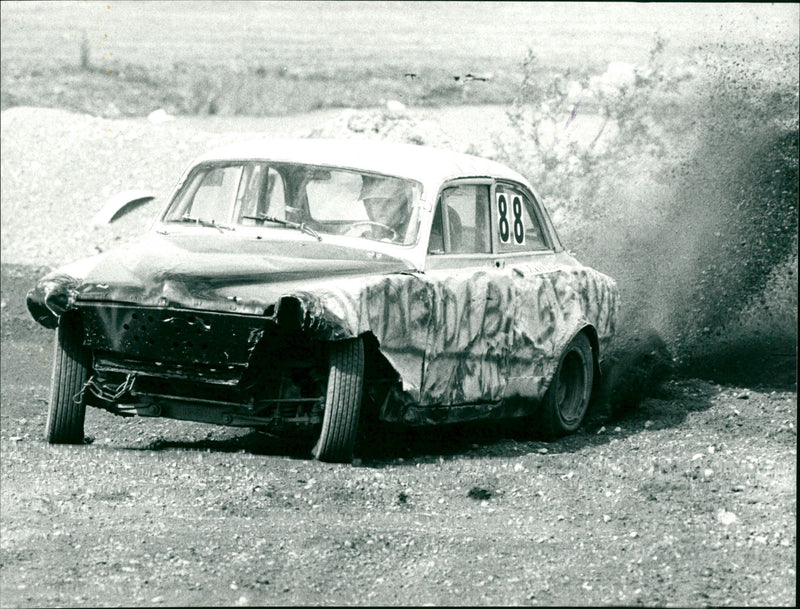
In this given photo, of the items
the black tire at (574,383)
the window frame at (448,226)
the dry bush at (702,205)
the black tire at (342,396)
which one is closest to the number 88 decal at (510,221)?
the window frame at (448,226)

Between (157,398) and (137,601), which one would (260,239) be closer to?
(157,398)

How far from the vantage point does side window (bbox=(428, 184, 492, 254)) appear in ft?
28.8

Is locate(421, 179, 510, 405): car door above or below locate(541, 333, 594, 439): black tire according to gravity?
above

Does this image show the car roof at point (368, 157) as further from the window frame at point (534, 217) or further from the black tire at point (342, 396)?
the black tire at point (342, 396)

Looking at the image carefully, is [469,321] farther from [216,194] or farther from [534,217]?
[216,194]

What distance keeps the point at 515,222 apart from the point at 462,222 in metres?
0.72

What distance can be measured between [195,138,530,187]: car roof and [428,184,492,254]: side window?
11cm

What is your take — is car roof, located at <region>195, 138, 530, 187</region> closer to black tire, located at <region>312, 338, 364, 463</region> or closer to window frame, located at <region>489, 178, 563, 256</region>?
window frame, located at <region>489, 178, 563, 256</region>

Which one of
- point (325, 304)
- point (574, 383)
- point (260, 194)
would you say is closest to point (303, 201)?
point (260, 194)

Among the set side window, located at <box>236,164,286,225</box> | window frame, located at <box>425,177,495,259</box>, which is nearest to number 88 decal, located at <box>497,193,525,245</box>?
window frame, located at <box>425,177,495,259</box>

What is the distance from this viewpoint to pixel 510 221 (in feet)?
31.5

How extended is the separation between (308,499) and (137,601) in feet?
5.99

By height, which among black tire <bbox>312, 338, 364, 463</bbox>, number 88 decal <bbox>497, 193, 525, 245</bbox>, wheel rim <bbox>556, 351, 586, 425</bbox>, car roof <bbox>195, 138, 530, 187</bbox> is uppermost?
car roof <bbox>195, 138, 530, 187</bbox>

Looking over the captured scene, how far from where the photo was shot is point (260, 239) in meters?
8.54
